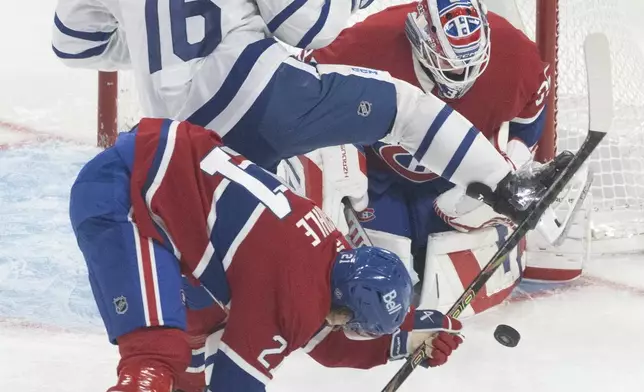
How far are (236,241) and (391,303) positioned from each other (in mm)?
217

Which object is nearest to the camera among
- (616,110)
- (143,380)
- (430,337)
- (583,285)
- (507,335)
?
(143,380)

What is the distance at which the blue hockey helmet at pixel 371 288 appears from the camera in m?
1.36

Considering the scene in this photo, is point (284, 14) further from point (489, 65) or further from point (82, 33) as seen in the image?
point (489, 65)

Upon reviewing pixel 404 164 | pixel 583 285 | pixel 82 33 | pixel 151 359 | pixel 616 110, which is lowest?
pixel 583 285

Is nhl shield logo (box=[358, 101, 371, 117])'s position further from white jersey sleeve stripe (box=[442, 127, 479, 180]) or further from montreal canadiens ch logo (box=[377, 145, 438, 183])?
montreal canadiens ch logo (box=[377, 145, 438, 183])

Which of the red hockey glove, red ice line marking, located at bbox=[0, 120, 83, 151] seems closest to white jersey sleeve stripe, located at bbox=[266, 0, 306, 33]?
the red hockey glove

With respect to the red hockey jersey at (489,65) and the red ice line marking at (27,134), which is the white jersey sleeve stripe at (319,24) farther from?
the red ice line marking at (27,134)

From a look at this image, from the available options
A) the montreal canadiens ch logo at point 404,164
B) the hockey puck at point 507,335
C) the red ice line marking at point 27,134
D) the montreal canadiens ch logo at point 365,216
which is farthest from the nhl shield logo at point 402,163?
the red ice line marking at point 27,134

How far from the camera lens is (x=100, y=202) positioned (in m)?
1.35

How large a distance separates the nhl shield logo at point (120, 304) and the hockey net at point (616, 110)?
143cm

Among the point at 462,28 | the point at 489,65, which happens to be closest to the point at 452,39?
the point at 462,28

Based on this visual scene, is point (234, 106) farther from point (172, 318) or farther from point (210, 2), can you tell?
point (172, 318)

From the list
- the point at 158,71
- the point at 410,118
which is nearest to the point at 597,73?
the point at 410,118

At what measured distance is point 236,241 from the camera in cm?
136
